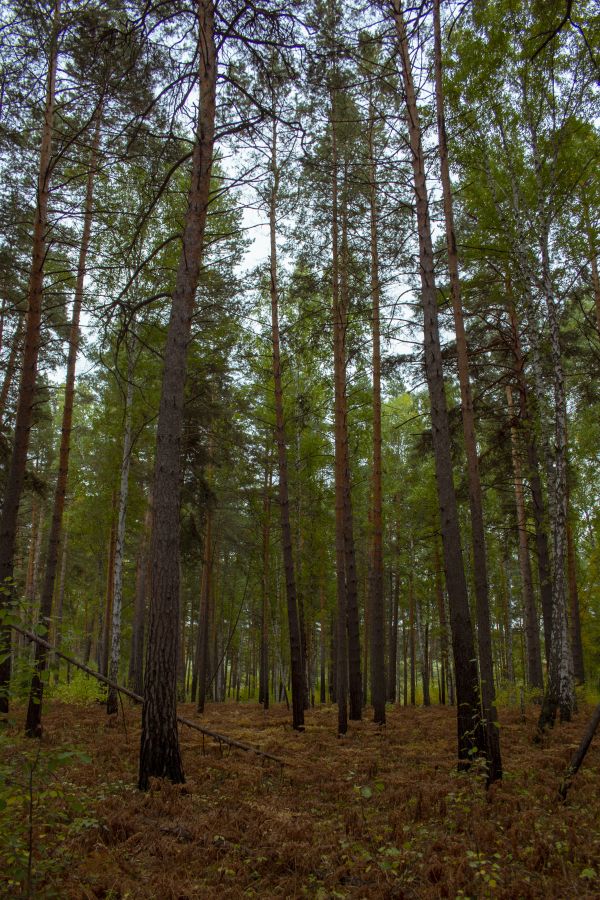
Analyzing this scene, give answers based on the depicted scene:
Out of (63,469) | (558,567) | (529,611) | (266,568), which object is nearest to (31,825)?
(63,469)

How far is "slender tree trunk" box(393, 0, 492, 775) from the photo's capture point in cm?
678

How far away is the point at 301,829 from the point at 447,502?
13.9 ft

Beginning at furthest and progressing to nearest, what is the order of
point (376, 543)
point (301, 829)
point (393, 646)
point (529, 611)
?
point (393, 646) < point (529, 611) < point (376, 543) < point (301, 829)

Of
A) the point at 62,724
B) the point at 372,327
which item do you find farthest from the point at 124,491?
the point at 372,327

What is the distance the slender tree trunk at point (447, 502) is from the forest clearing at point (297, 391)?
46 mm

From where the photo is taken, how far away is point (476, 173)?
10.7m

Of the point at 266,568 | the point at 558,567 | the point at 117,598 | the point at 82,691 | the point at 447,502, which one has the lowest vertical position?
the point at 82,691

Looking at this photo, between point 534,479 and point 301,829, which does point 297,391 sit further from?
point 301,829

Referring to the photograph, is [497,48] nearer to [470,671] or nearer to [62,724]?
[470,671]

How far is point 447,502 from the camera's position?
23.6 ft

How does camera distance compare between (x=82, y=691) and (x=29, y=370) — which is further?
(x=82, y=691)

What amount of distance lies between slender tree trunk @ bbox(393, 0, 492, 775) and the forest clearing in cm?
5

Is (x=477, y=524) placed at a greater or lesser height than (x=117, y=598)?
greater

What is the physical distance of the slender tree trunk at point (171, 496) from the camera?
19.1ft
